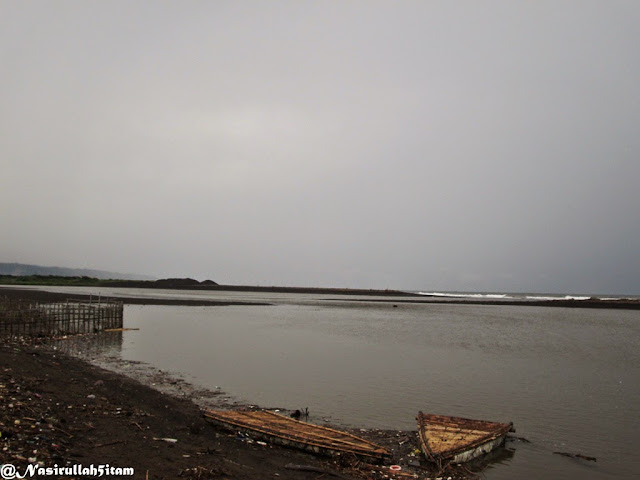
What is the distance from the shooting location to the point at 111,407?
37.6 feet

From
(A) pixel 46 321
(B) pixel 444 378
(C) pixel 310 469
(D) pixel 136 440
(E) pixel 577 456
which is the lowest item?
(B) pixel 444 378

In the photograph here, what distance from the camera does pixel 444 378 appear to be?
A: 19.9m

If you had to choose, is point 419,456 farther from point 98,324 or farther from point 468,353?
point 98,324

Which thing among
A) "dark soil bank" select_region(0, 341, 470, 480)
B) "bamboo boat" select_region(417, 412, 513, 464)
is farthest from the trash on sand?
"bamboo boat" select_region(417, 412, 513, 464)

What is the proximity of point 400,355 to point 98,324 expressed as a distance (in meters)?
20.0

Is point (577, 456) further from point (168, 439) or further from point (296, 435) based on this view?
point (168, 439)

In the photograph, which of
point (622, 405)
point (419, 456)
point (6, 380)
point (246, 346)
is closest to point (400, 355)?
point (246, 346)

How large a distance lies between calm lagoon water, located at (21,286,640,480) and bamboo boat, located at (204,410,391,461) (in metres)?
2.48

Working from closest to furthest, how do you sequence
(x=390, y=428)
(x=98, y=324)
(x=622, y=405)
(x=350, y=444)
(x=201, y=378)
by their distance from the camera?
(x=350, y=444) → (x=390, y=428) → (x=622, y=405) → (x=201, y=378) → (x=98, y=324)

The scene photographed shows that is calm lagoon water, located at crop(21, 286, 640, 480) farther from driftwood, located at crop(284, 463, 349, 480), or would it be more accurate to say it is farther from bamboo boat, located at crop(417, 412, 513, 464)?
driftwood, located at crop(284, 463, 349, 480)

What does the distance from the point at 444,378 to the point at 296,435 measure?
11.5 m

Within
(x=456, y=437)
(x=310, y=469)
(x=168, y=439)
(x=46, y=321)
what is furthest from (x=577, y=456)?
(x=46, y=321)

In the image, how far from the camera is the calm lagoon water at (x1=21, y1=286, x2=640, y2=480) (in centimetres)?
1236

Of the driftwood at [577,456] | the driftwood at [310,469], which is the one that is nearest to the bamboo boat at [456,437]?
the driftwood at [577,456]
